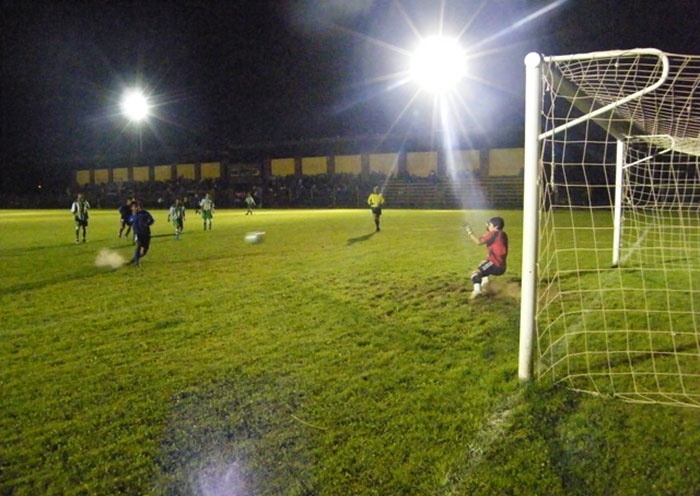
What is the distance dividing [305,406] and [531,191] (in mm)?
2569

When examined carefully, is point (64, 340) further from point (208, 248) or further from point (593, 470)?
point (208, 248)

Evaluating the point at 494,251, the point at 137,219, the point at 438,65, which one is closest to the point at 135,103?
the point at 438,65

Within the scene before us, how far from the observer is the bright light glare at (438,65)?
3447cm

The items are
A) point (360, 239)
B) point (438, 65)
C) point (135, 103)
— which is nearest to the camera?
point (360, 239)

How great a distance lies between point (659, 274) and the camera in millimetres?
9367

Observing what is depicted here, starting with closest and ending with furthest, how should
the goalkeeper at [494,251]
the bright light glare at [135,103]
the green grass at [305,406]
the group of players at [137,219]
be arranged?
1. the green grass at [305,406]
2. the goalkeeper at [494,251]
3. the group of players at [137,219]
4. the bright light glare at [135,103]

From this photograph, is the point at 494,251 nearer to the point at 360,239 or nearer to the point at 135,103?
the point at 360,239

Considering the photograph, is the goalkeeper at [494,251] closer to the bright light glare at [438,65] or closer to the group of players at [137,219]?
the group of players at [137,219]

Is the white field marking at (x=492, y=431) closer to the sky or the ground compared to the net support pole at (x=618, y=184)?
closer to the ground

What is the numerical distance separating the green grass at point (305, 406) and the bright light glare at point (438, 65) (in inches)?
1158

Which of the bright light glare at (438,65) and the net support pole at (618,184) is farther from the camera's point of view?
the bright light glare at (438,65)

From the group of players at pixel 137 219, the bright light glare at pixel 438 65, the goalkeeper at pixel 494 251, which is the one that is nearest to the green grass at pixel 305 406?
the goalkeeper at pixel 494 251

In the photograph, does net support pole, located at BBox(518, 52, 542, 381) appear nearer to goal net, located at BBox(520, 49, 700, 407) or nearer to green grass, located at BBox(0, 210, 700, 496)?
goal net, located at BBox(520, 49, 700, 407)

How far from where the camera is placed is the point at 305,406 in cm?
425
